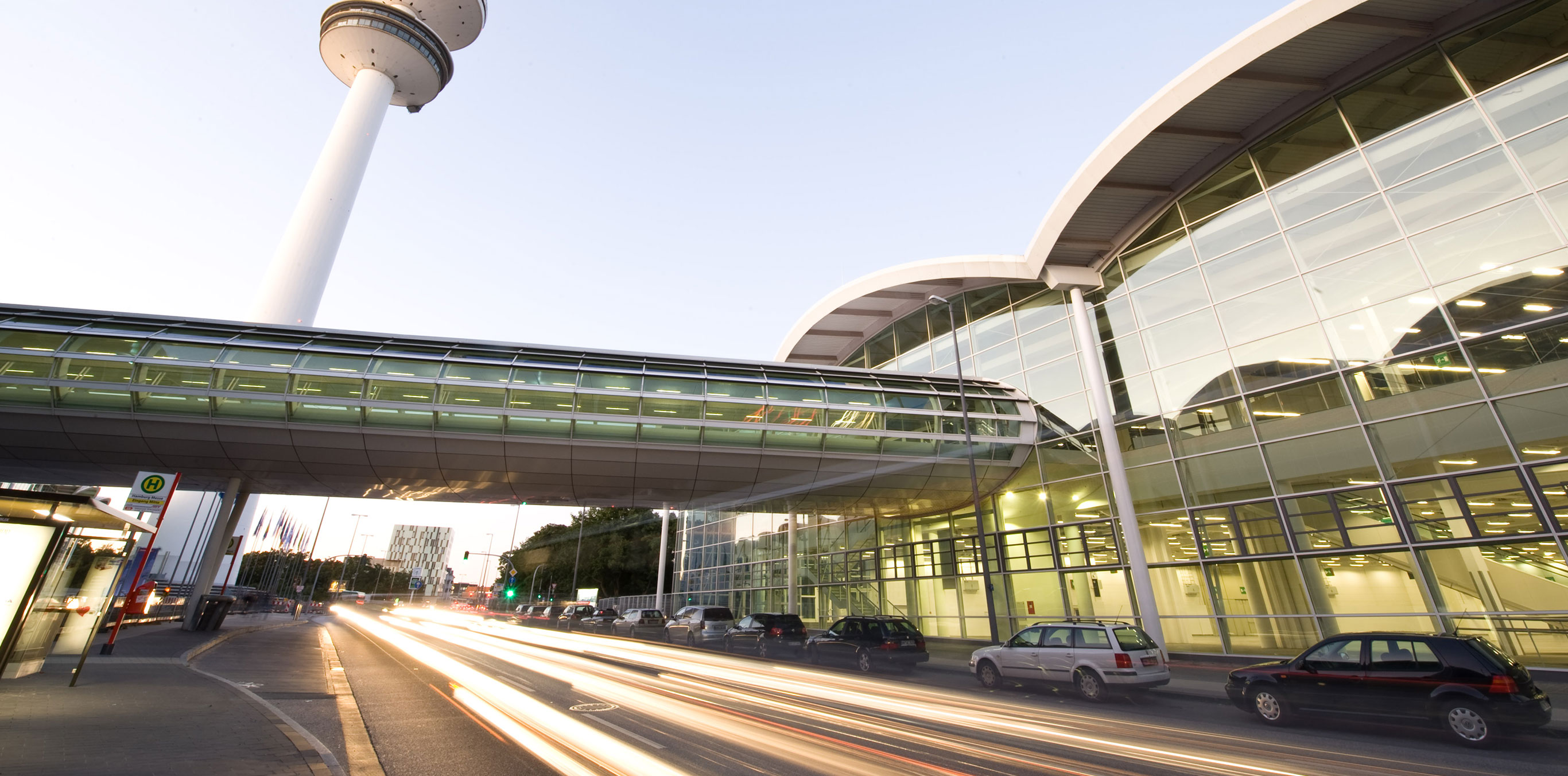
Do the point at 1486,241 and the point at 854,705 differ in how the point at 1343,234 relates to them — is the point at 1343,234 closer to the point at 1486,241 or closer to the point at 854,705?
the point at 1486,241

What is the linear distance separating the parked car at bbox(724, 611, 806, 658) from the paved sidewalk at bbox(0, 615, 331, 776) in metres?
15.1

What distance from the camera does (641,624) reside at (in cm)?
3622

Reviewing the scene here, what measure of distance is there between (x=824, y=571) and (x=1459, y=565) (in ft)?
73.2

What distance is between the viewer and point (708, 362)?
78.9 ft

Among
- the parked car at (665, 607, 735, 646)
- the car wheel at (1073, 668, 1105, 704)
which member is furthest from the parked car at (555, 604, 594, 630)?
the car wheel at (1073, 668, 1105, 704)

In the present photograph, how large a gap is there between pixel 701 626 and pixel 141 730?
69.3 ft

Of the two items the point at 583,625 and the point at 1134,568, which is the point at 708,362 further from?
the point at 583,625

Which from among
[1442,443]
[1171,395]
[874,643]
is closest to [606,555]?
[874,643]

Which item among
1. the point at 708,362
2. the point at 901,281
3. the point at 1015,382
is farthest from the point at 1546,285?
the point at 708,362

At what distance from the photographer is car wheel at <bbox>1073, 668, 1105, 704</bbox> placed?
12258mm

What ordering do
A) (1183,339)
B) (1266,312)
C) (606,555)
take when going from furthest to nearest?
(606,555) → (1183,339) → (1266,312)

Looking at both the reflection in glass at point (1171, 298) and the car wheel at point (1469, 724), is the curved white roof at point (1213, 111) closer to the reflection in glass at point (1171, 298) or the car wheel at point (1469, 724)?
the reflection in glass at point (1171, 298)

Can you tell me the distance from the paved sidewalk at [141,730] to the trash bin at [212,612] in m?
15.4

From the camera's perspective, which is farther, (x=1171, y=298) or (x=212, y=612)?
(x=212, y=612)
